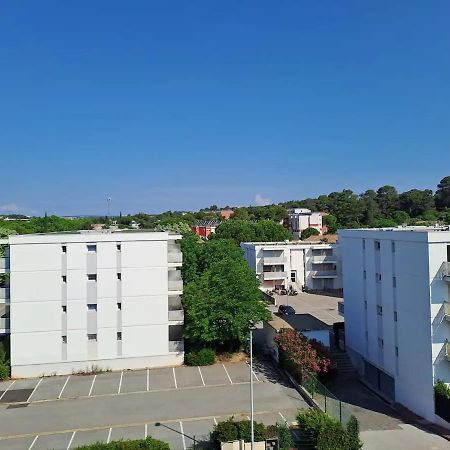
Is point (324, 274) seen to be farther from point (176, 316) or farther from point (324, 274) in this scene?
point (176, 316)

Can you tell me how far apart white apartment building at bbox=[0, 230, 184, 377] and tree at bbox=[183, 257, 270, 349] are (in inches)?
46.1

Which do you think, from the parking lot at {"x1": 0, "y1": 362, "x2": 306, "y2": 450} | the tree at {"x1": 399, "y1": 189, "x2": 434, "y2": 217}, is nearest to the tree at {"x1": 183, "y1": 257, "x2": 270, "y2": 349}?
the parking lot at {"x1": 0, "y1": 362, "x2": 306, "y2": 450}

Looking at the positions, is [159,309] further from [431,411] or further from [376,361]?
[431,411]

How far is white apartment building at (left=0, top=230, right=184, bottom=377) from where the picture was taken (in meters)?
28.0

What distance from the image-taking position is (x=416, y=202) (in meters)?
115

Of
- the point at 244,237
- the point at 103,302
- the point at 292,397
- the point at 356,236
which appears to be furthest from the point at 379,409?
the point at 244,237

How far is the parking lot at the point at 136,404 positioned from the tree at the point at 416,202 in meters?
97.8

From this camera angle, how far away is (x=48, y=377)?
27.8 meters

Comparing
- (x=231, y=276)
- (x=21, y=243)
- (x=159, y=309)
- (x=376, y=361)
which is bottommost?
(x=376, y=361)

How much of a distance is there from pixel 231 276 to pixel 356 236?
27.2ft

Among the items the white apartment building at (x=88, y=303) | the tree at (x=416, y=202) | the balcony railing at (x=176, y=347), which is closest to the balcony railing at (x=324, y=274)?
the white apartment building at (x=88, y=303)

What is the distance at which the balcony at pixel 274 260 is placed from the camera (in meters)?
61.5

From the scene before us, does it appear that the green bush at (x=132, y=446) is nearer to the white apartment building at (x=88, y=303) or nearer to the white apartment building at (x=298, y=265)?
the white apartment building at (x=88, y=303)

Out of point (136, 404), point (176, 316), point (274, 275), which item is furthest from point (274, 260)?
point (136, 404)
